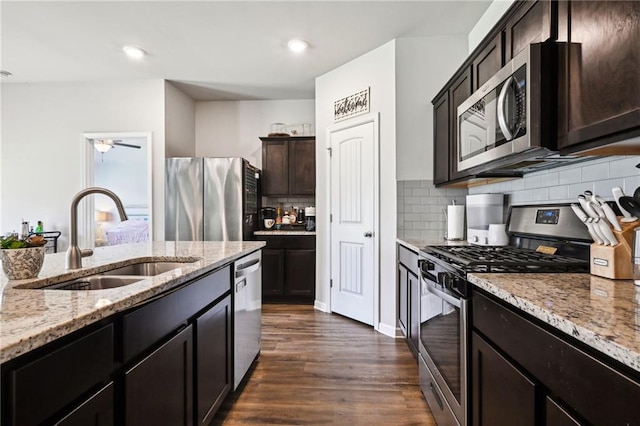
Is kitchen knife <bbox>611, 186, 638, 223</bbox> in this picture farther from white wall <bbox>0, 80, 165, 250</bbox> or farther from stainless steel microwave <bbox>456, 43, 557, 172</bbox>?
white wall <bbox>0, 80, 165, 250</bbox>

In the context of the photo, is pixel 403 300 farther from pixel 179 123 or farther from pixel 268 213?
pixel 179 123

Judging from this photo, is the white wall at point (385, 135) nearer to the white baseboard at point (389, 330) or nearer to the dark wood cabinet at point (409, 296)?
the white baseboard at point (389, 330)

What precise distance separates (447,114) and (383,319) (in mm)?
1936

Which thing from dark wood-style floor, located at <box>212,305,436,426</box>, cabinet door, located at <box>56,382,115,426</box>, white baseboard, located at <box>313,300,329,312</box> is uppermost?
cabinet door, located at <box>56,382,115,426</box>

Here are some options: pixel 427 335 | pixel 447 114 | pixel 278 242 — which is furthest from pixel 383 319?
pixel 447 114

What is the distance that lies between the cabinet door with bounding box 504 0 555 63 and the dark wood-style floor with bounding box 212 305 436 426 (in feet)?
6.54

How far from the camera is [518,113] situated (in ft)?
5.00

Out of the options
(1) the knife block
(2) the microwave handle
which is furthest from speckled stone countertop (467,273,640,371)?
(2) the microwave handle

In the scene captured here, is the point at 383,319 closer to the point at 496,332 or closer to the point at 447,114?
the point at 447,114

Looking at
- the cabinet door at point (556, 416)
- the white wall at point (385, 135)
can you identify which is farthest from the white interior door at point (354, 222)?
the cabinet door at point (556, 416)

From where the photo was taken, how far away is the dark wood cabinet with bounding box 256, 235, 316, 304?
4195mm

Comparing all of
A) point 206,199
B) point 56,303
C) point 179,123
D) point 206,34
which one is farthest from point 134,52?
point 56,303

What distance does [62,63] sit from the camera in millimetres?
3729

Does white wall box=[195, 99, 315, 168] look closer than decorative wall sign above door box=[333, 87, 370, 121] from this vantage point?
No
